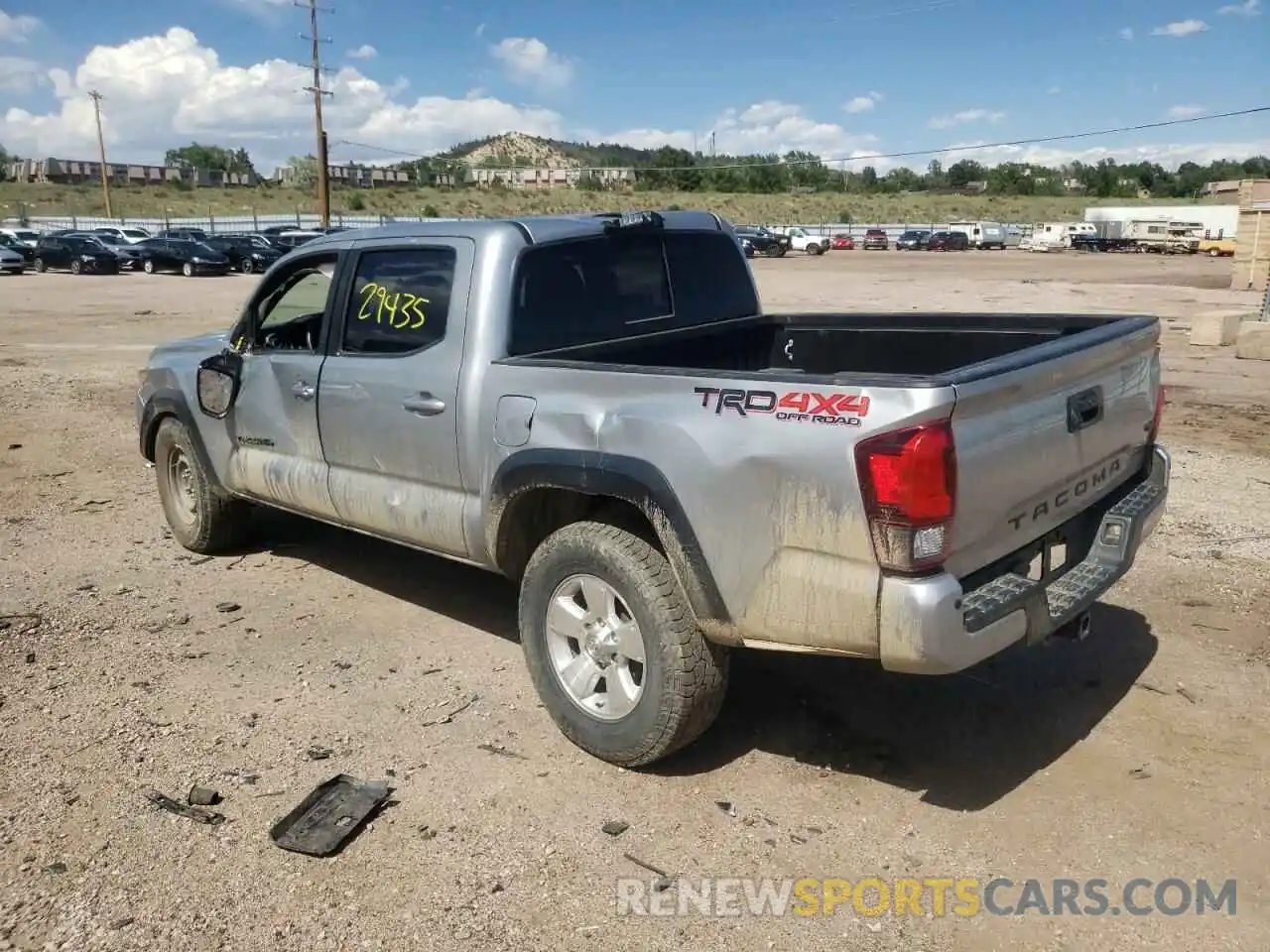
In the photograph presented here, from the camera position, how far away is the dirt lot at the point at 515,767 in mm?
2992

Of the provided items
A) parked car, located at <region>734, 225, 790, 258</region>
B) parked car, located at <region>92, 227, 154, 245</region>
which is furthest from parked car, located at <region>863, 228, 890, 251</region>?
parked car, located at <region>92, 227, 154, 245</region>

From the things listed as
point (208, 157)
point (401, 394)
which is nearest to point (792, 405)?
point (401, 394)

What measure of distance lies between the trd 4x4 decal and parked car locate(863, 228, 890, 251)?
228 ft

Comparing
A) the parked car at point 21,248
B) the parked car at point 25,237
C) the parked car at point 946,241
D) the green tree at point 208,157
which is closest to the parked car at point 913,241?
the parked car at point 946,241

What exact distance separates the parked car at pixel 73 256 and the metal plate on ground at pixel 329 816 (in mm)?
40312

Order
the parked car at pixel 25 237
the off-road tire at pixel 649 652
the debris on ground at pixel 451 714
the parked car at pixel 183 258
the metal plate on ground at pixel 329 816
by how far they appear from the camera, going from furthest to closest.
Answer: the parked car at pixel 25 237
the parked car at pixel 183 258
the debris on ground at pixel 451 714
the off-road tire at pixel 649 652
the metal plate on ground at pixel 329 816

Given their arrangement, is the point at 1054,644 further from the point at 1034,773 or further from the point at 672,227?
the point at 672,227

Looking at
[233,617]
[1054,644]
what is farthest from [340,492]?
[1054,644]

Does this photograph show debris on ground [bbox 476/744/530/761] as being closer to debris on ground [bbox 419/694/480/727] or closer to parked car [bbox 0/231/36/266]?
debris on ground [bbox 419/694/480/727]

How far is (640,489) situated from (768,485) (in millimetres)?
499

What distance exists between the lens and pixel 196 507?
6.17 metres

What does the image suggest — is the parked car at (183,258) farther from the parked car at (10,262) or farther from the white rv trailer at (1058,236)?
the white rv trailer at (1058,236)

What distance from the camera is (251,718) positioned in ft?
13.8

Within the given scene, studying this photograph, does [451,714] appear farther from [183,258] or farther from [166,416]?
[183,258]
